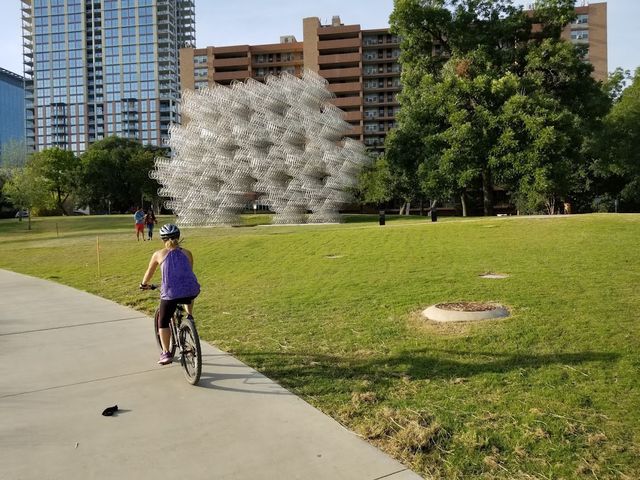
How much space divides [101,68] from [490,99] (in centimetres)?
17845

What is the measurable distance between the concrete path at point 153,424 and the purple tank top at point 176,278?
34.8 inches

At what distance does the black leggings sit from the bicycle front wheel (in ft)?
0.62

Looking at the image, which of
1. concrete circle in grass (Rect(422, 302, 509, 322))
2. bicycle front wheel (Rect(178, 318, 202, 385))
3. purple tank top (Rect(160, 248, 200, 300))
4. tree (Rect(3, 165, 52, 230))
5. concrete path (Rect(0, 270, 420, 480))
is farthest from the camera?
tree (Rect(3, 165, 52, 230))

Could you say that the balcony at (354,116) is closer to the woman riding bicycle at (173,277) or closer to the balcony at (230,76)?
the balcony at (230,76)

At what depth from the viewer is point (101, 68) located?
187 metres

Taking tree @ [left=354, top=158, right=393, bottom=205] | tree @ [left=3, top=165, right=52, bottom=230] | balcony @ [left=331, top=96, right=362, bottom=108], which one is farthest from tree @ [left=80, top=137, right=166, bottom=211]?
tree @ [left=354, top=158, right=393, bottom=205]

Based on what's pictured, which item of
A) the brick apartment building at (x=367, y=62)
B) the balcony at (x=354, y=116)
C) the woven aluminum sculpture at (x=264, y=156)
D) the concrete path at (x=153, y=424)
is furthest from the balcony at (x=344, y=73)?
the concrete path at (x=153, y=424)

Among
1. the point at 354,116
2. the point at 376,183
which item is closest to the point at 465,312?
the point at 376,183

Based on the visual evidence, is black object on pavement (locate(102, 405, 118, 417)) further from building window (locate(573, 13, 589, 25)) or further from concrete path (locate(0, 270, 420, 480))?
building window (locate(573, 13, 589, 25))

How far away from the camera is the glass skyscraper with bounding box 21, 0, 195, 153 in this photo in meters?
180

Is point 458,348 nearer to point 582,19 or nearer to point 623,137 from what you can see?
point 623,137

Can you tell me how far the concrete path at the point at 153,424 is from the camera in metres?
3.76

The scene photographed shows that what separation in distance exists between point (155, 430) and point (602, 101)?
41.3 m

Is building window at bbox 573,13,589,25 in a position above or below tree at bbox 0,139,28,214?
above
